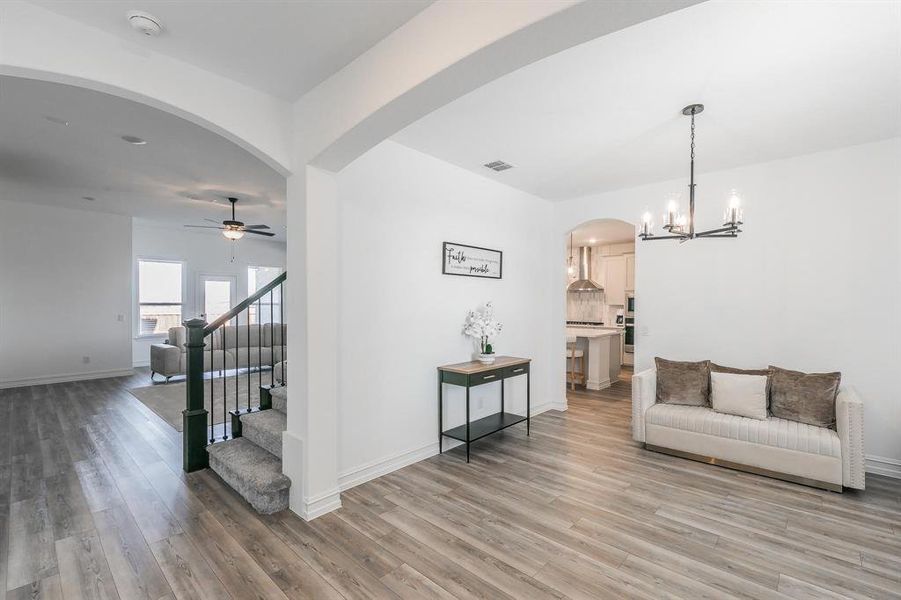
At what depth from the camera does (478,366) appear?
13.0ft

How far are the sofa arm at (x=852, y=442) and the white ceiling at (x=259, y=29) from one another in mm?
4030

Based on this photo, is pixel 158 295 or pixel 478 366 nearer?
pixel 478 366

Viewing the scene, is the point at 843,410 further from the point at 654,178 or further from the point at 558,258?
the point at 558,258

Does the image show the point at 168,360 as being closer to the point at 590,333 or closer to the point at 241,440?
the point at 241,440

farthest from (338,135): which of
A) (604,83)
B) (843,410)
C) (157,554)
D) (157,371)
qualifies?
(157,371)

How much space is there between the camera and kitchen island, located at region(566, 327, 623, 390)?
21.8 ft

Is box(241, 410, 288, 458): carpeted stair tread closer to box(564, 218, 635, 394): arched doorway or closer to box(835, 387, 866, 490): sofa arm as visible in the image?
box(835, 387, 866, 490): sofa arm

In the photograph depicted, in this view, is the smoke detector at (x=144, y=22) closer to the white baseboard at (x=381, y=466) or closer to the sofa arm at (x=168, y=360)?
the white baseboard at (x=381, y=466)

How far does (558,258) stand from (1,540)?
221 inches

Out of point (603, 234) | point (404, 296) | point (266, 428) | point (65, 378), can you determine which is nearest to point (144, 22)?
point (404, 296)

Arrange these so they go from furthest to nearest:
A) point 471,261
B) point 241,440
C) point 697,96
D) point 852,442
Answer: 1. point 471,261
2. point 241,440
3. point 852,442
4. point 697,96

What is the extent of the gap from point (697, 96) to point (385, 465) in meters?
3.63

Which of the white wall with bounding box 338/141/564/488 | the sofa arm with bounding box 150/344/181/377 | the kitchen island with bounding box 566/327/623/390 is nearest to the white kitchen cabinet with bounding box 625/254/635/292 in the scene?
the kitchen island with bounding box 566/327/623/390

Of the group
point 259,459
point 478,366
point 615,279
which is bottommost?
point 259,459
